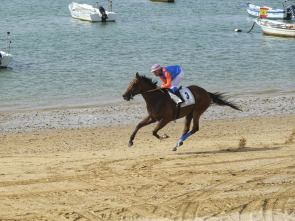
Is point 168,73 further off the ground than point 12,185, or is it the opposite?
point 168,73

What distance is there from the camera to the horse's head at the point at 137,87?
45.1 feet

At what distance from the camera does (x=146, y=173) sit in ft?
39.6

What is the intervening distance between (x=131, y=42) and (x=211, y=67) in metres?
9.66

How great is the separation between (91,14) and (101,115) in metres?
29.7

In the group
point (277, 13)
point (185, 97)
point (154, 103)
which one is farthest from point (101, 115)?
point (277, 13)

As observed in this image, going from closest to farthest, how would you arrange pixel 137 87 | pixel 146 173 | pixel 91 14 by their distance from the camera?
pixel 146 173 < pixel 137 87 < pixel 91 14

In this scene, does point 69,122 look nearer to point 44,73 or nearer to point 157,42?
point 44,73

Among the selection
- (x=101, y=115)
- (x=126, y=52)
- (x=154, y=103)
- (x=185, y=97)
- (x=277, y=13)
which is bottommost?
(x=126, y=52)

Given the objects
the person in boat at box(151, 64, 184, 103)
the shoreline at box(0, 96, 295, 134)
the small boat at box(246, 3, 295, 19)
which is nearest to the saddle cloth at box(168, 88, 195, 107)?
the person in boat at box(151, 64, 184, 103)

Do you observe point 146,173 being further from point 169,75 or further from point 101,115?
point 101,115

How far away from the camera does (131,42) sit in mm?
38812

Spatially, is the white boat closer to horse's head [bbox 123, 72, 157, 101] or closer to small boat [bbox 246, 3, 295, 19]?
small boat [bbox 246, 3, 295, 19]

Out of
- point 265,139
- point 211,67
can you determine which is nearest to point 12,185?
point 265,139

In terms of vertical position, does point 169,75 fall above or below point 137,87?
above
